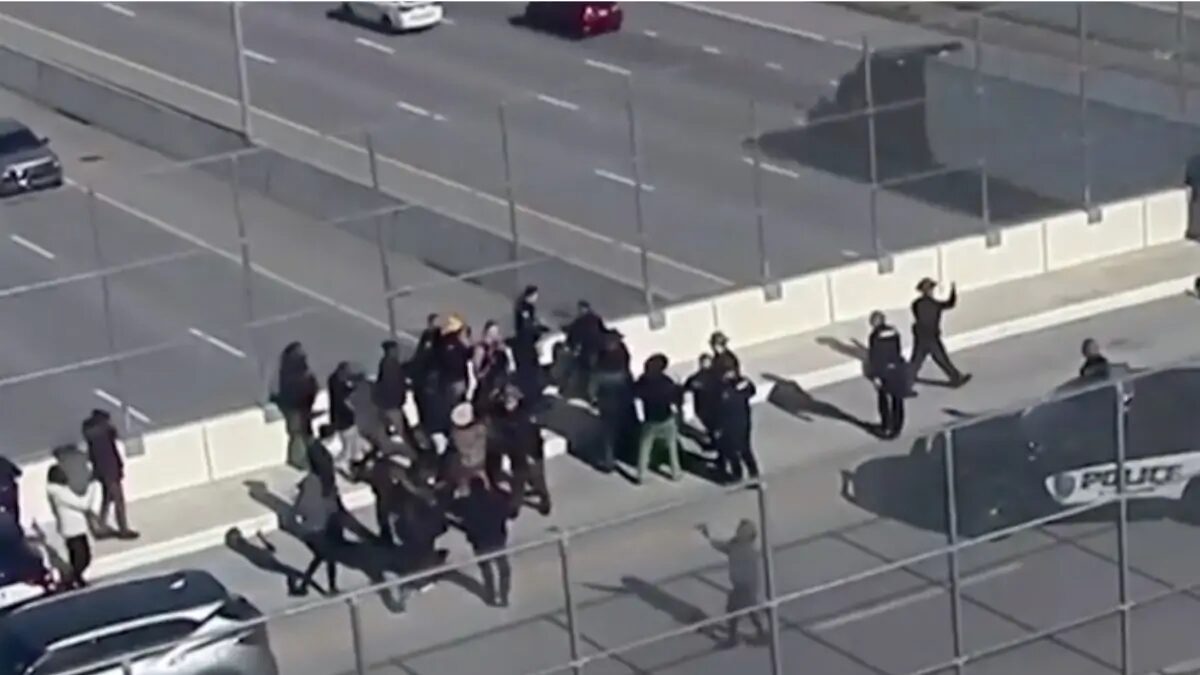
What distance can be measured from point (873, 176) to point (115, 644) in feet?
39.0

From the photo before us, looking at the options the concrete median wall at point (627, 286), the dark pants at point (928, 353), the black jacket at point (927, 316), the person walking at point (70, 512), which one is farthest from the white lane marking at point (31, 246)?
the black jacket at point (927, 316)

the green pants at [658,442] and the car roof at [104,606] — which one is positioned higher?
the car roof at [104,606]

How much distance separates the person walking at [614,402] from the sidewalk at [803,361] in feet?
0.87

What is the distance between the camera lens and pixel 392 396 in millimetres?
22344

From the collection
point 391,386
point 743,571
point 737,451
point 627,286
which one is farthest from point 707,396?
point 743,571

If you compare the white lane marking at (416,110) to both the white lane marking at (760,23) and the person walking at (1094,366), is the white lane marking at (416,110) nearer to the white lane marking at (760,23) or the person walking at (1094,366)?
the white lane marking at (760,23)

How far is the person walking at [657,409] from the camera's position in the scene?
2152 cm

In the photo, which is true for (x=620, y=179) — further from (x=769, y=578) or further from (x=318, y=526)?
(x=769, y=578)

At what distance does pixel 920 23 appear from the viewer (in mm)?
37969

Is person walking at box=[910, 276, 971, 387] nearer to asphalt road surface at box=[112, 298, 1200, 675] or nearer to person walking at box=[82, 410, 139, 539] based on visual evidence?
person walking at box=[82, 410, 139, 539]

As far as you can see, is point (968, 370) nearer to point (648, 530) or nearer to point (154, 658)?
point (648, 530)

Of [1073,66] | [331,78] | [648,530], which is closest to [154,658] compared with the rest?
[648,530]

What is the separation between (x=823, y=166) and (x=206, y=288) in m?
6.27

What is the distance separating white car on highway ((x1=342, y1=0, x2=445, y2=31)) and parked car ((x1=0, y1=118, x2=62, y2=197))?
856cm
